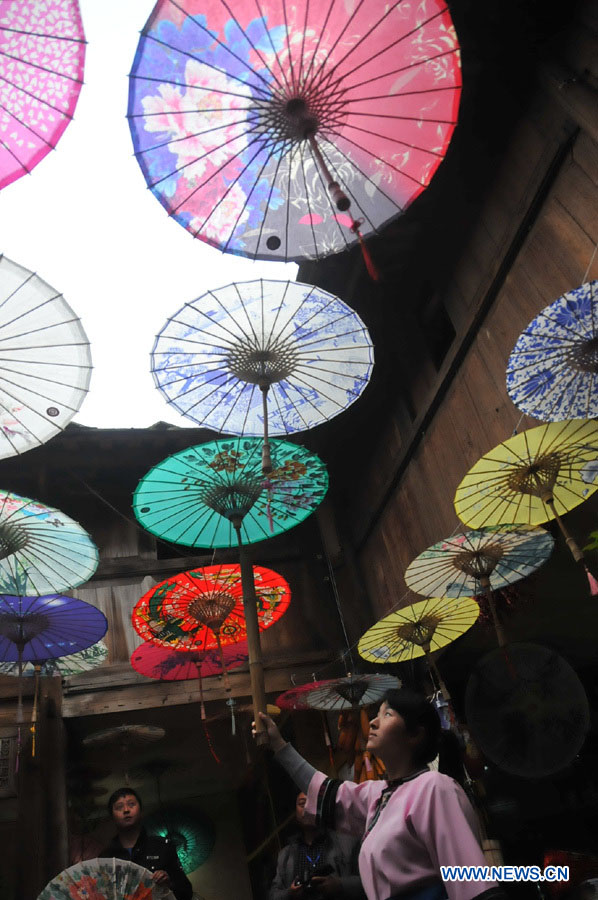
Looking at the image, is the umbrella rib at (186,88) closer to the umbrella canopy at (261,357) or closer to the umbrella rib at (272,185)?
the umbrella rib at (272,185)

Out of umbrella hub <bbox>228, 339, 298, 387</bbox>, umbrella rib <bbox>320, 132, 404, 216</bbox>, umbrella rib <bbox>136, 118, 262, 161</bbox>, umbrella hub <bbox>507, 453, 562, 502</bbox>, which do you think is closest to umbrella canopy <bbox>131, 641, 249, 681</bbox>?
umbrella hub <bbox>228, 339, 298, 387</bbox>

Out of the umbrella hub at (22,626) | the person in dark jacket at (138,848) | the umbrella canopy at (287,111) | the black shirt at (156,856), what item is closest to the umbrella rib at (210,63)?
the umbrella canopy at (287,111)

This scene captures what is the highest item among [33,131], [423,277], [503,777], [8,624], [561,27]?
[423,277]

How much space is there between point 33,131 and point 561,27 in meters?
3.85

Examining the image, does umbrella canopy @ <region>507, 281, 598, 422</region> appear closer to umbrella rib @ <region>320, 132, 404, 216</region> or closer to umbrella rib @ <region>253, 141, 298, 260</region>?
umbrella rib @ <region>320, 132, 404, 216</region>

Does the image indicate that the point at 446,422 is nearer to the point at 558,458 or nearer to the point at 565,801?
the point at 558,458

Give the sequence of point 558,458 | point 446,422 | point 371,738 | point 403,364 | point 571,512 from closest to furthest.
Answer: point 371,738
point 558,458
point 571,512
point 446,422
point 403,364

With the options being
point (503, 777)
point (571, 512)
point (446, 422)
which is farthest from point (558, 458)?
point (503, 777)

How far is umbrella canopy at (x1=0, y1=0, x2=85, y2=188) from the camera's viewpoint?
13.0 feet

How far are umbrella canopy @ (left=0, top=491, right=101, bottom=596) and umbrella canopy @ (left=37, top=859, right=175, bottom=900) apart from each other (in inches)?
104

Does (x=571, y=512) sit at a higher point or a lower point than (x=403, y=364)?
lower

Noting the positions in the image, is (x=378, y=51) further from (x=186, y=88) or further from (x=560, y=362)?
(x=560, y=362)

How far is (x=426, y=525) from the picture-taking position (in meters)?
7.45

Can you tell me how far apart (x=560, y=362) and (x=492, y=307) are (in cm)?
165
